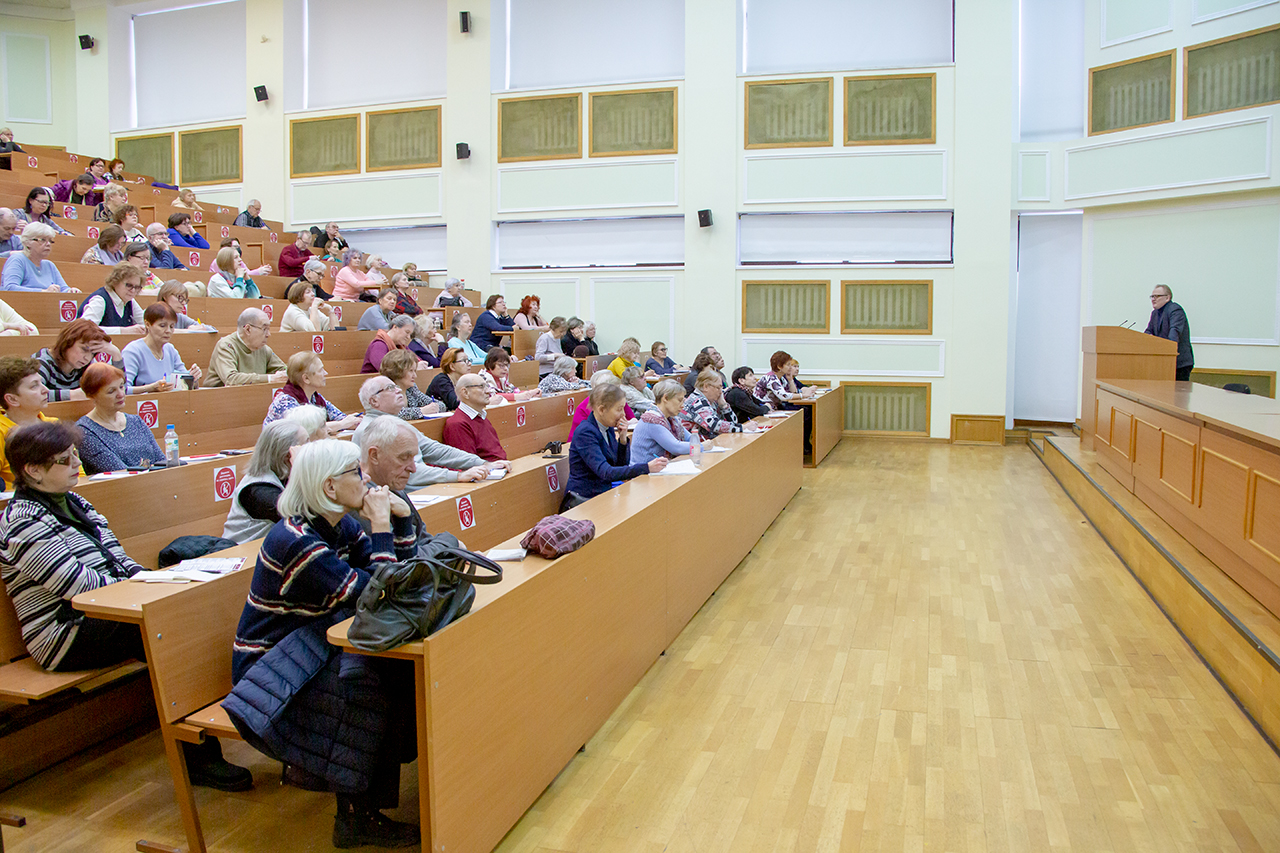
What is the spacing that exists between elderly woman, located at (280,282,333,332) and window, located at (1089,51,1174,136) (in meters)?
7.29

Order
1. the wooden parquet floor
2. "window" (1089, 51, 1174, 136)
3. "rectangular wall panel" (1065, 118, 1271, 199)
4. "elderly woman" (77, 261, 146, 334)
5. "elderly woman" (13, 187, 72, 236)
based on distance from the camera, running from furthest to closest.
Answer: "window" (1089, 51, 1174, 136)
"rectangular wall panel" (1065, 118, 1271, 199)
"elderly woman" (13, 187, 72, 236)
"elderly woman" (77, 261, 146, 334)
the wooden parquet floor

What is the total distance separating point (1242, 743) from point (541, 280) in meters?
8.29

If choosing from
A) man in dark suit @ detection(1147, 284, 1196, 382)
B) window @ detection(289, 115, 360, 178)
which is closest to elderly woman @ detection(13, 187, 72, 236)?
window @ detection(289, 115, 360, 178)

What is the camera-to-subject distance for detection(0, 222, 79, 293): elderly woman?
475 centimetres

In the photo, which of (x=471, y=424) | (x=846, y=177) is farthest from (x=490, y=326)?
(x=471, y=424)

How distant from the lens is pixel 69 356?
3.42 meters

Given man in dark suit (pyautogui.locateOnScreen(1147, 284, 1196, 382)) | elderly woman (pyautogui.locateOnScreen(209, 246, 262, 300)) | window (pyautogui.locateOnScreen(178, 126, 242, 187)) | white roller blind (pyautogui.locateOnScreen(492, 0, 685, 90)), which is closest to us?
elderly woman (pyautogui.locateOnScreen(209, 246, 262, 300))

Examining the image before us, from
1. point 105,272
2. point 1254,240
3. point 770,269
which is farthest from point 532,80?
point 1254,240

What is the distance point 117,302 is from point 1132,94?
858 centimetres

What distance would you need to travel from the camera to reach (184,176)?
1076 cm

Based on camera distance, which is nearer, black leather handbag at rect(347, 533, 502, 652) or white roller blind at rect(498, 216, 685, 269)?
black leather handbag at rect(347, 533, 502, 652)

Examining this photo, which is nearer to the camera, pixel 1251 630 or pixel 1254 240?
pixel 1251 630

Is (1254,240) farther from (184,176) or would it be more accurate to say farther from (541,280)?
(184,176)

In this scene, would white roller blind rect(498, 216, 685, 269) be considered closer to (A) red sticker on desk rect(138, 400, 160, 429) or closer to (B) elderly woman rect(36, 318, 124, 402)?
(A) red sticker on desk rect(138, 400, 160, 429)
